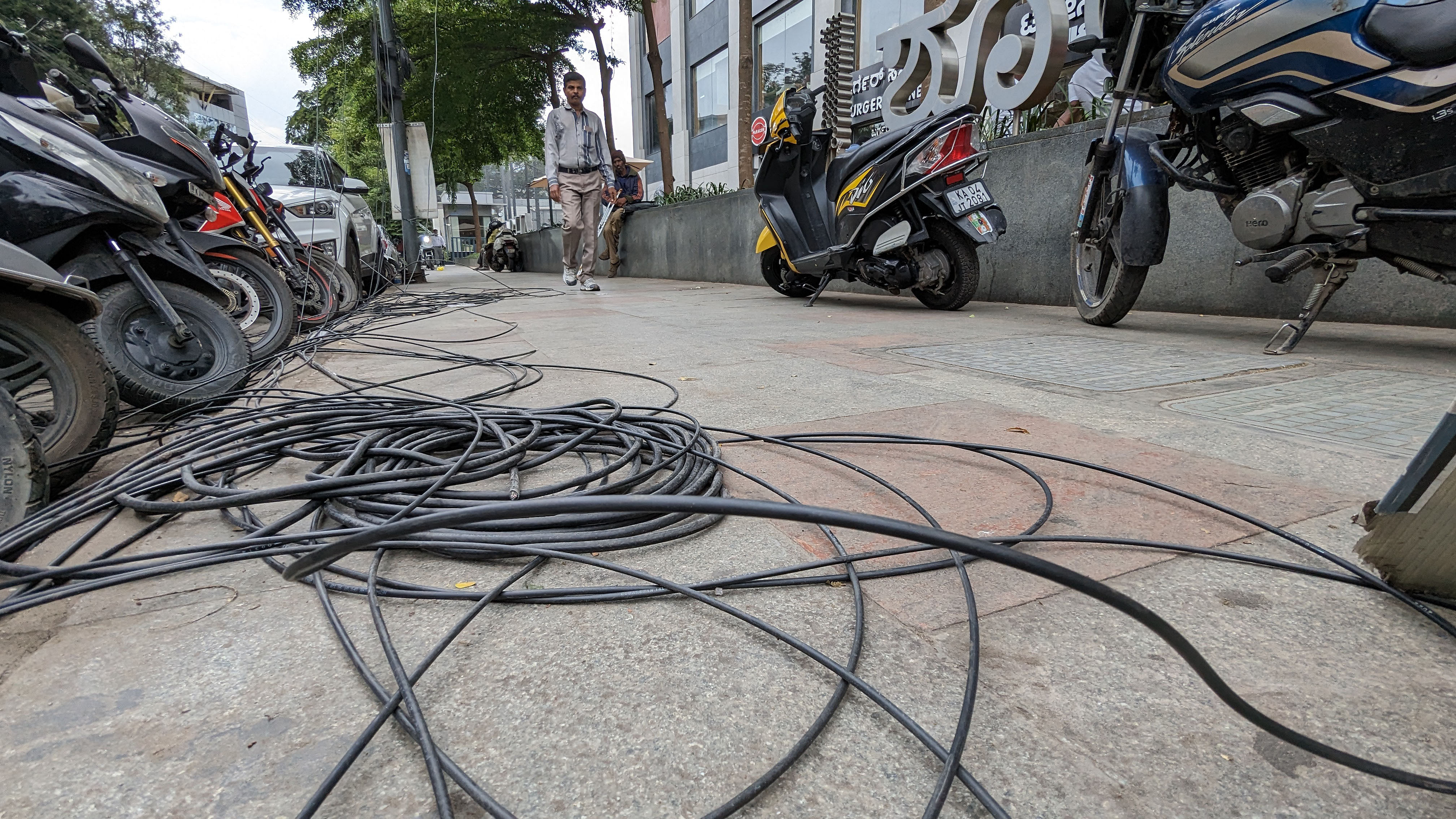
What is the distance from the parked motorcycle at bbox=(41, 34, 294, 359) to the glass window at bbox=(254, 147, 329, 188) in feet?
14.3

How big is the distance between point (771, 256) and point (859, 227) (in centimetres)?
175

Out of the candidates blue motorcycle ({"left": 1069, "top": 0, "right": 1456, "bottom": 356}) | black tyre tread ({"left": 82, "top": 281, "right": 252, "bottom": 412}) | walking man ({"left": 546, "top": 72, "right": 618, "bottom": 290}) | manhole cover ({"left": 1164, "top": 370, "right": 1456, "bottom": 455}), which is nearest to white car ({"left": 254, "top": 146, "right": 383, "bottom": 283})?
walking man ({"left": 546, "top": 72, "right": 618, "bottom": 290})

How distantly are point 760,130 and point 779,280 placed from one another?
1399 mm

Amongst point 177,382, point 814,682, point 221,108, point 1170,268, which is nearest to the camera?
point 814,682

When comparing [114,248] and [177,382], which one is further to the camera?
[177,382]

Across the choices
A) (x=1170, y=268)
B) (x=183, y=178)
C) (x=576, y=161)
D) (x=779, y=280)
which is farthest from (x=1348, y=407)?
(x=576, y=161)

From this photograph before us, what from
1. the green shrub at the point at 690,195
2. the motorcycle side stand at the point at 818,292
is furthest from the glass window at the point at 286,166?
the motorcycle side stand at the point at 818,292

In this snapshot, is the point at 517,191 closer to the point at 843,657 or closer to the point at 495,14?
the point at 495,14

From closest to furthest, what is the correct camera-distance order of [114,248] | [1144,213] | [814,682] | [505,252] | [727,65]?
1. [814,682]
2. [114,248]
3. [1144,213]
4. [727,65]
5. [505,252]

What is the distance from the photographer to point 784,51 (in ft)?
49.6

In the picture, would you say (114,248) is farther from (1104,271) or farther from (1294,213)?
(1104,271)

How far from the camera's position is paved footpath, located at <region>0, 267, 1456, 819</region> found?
74 centimetres

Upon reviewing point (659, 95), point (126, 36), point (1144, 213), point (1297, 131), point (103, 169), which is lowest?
point (1144, 213)

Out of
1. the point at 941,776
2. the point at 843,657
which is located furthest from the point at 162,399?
the point at 941,776
